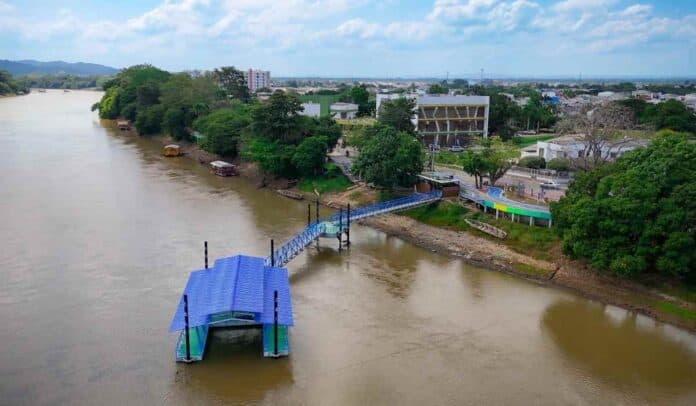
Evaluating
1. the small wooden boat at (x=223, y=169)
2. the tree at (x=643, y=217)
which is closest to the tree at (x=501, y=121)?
the small wooden boat at (x=223, y=169)

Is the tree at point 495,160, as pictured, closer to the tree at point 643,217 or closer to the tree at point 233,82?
the tree at point 643,217

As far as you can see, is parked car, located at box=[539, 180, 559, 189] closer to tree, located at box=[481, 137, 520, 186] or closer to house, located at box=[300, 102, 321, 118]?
tree, located at box=[481, 137, 520, 186]

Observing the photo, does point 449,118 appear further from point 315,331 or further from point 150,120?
point 315,331

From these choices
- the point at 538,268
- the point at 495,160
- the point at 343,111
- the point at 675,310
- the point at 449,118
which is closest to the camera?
the point at 675,310

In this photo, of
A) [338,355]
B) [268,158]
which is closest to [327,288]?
[338,355]

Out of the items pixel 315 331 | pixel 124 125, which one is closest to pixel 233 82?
pixel 124 125

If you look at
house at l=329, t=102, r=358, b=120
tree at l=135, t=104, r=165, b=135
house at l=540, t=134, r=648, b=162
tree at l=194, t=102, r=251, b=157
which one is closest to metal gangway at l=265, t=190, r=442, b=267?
house at l=540, t=134, r=648, b=162

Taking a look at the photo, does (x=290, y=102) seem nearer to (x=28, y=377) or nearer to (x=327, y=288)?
(x=327, y=288)
